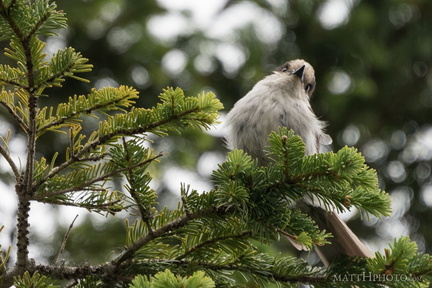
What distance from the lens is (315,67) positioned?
20.9 ft

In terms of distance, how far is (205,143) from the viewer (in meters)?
5.50

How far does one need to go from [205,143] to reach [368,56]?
1994 millimetres

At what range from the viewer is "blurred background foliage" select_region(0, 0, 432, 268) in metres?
5.50

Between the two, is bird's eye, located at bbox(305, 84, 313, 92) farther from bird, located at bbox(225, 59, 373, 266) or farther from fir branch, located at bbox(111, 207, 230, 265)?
fir branch, located at bbox(111, 207, 230, 265)

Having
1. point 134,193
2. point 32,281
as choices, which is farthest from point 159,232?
point 32,281

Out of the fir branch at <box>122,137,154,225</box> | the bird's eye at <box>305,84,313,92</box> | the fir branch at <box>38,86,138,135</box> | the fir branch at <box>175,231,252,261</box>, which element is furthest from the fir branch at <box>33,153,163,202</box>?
the bird's eye at <box>305,84,313,92</box>

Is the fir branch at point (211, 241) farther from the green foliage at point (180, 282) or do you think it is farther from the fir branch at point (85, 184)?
the green foliage at point (180, 282)


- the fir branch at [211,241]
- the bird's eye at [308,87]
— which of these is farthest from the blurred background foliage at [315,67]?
the fir branch at [211,241]

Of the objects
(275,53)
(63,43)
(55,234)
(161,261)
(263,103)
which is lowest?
(161,261)

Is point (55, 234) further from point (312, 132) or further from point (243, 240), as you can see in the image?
point (243, 240)

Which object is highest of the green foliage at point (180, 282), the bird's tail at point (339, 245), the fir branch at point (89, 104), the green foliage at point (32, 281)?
the bird's tail at point (339, 245)

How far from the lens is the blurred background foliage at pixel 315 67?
550 centimetres

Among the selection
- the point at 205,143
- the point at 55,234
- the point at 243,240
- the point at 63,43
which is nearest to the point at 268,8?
the point at 205,143

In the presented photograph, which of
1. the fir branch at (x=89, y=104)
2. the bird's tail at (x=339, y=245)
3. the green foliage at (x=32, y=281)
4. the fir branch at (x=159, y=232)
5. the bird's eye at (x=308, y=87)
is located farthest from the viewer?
the bird's eye at (x=308, y=87)
